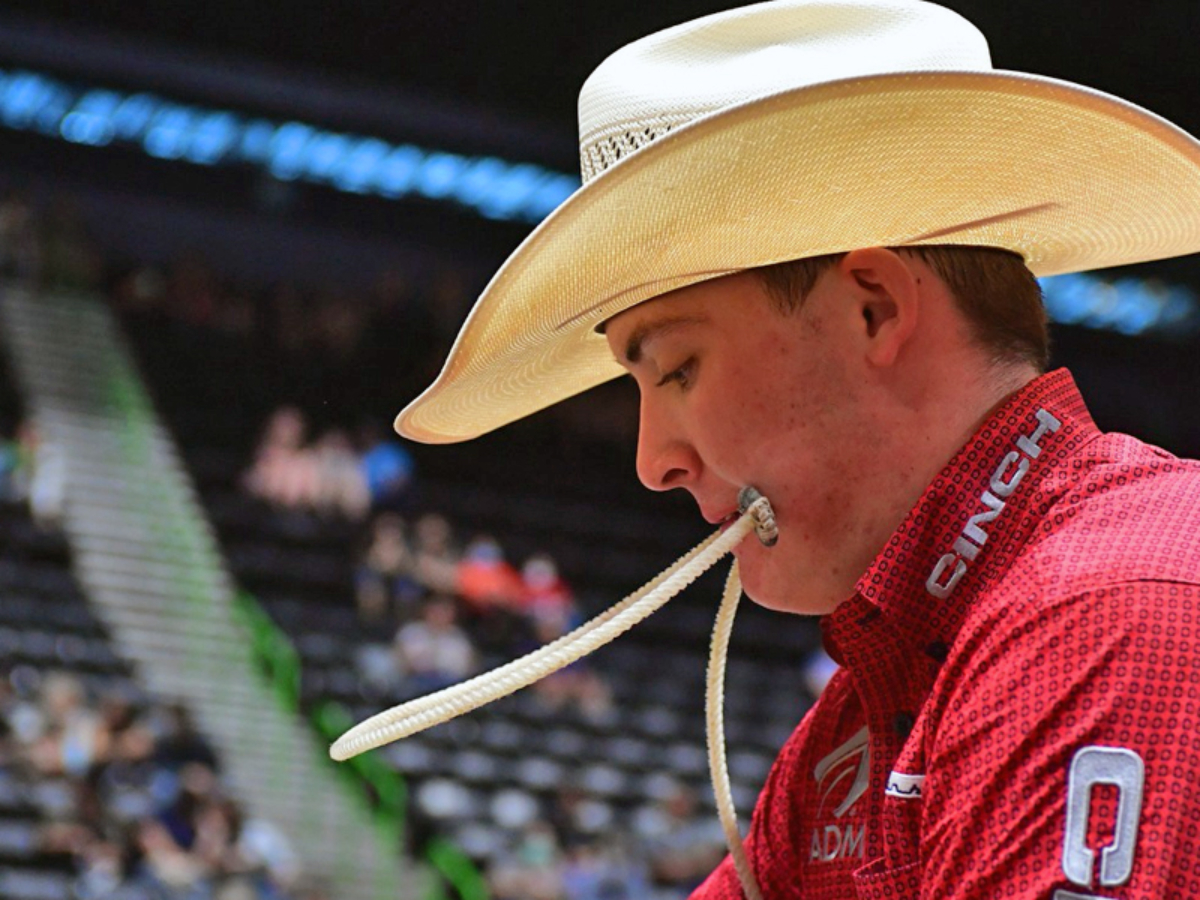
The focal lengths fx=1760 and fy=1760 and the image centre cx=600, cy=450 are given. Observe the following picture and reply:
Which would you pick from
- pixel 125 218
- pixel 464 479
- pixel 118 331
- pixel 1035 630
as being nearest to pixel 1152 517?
pixel 1035 630

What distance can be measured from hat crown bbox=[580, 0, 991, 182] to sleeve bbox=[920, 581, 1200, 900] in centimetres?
39

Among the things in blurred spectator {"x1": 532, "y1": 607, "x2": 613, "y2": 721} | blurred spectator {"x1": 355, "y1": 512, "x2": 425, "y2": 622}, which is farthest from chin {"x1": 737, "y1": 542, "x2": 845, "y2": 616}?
blurred spectator {"x1": 355, "y1": 512, "x2": 425, "y2": 622}

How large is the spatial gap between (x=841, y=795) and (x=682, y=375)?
0.35 metres

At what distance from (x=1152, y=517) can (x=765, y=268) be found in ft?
1.02

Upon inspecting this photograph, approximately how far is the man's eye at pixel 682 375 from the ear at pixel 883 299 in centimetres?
12

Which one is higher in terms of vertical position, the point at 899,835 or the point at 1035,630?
the point at 1035,630

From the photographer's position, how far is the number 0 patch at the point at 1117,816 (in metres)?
0.82

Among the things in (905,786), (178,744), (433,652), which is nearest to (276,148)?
(433,652)

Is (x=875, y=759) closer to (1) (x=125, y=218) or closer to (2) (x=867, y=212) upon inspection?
(2) (x=867, y=212)

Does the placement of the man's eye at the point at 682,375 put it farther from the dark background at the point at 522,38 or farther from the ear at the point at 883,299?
the dark background at the point at 522,38

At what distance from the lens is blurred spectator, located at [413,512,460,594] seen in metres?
10.8

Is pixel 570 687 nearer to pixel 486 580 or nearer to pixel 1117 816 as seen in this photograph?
pixel 486 580

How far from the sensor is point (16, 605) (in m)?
9.78

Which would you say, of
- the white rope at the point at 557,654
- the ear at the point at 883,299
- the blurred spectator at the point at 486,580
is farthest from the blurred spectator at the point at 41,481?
the ear at the point at 883,299
